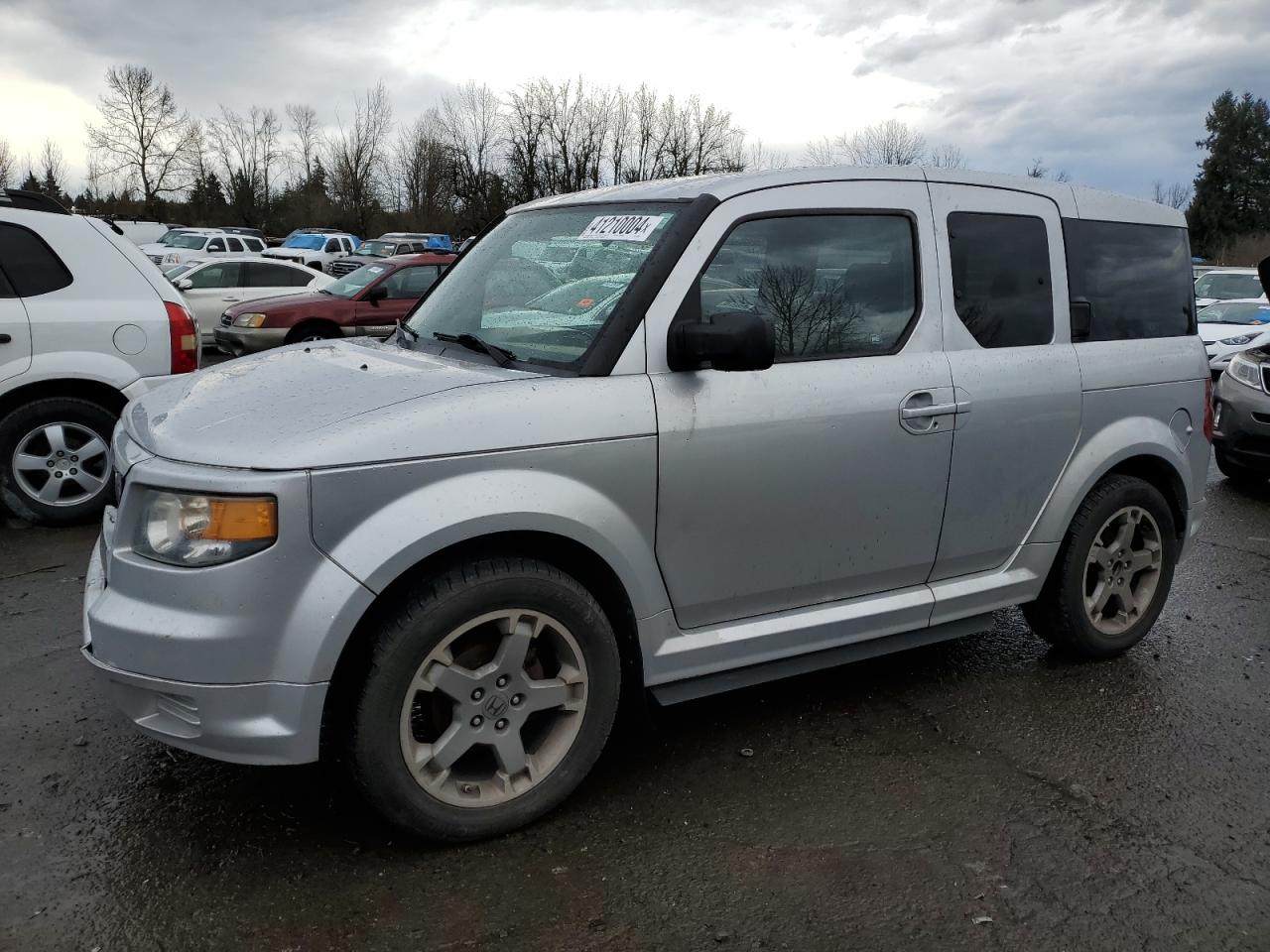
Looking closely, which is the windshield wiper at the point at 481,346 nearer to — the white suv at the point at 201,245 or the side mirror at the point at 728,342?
the side mirror at the point at 728,342

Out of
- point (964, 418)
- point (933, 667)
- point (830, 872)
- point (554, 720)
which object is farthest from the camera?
point (933, 667)

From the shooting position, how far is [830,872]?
9.50 feet

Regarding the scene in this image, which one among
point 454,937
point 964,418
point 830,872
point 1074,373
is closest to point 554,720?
point 454,937

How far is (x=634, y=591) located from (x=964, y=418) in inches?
55.6

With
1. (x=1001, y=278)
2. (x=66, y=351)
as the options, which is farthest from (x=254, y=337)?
(x=1001, y=278)

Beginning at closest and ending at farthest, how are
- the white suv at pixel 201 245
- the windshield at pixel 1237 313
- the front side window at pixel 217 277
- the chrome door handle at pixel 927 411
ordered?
the chrome door handle at pixel 927 411 → the windshield at pixel 1237 313 → the front side window at pixel 217 277 → the white suv at pixel 201 245

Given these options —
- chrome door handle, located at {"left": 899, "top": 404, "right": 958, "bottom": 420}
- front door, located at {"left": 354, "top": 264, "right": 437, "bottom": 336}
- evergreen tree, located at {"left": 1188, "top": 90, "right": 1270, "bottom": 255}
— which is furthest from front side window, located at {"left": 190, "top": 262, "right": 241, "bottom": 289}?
evergreen tree, located at {"left": 1188, "top": 90, "right": 1270, "bottom": 255}

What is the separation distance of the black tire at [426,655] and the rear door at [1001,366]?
144cm

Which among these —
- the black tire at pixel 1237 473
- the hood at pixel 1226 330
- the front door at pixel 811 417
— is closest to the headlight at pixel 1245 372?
the black tire at pixel 1237 473

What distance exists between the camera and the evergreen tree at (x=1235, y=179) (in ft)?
206

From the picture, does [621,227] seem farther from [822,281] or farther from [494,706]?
[494,706]

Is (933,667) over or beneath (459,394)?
beneath

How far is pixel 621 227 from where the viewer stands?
3.48 m

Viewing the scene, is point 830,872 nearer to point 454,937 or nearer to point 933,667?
point 454,937
